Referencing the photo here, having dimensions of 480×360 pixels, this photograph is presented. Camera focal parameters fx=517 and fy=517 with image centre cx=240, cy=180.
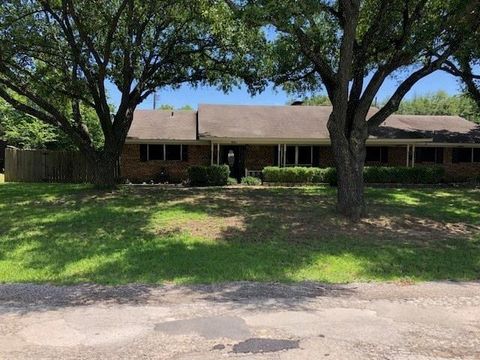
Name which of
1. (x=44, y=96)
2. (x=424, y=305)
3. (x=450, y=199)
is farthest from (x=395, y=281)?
(x=44, y=96)

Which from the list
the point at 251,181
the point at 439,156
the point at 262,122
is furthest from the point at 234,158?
the point at 439,156

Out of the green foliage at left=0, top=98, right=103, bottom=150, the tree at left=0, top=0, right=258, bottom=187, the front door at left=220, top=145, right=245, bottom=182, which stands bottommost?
the front door at left=220, top=145, right=245, bottom=182

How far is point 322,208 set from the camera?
14.1 meters

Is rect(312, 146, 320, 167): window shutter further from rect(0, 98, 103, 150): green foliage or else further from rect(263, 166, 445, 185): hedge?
rect(0, 98, 103, 150): green foliage

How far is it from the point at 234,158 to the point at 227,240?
1665 centimetres

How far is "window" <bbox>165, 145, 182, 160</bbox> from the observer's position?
26312 mm

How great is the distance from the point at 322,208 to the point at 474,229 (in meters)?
3.80

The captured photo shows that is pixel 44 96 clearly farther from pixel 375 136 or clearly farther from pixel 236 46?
pixel 375 136

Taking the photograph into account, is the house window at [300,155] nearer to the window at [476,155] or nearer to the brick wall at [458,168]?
the brick wall at [458,168]

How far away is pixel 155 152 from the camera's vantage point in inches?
1030

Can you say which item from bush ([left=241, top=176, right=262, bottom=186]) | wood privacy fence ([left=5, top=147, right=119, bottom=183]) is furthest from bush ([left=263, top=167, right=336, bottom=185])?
wood privacy fence ([left=5, top=147, right=119, bottom=183])

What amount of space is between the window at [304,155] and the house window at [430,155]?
6.25m

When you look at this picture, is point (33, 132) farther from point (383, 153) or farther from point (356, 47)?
point (356, 47)

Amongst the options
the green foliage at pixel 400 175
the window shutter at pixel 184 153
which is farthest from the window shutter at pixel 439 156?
the window shutter at pixel 184 153
